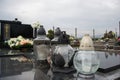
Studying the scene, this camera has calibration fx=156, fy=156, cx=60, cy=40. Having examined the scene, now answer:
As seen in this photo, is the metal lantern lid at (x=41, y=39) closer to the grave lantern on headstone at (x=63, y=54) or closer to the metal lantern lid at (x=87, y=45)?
the grave lantern on headstone at (x=63, y=54)

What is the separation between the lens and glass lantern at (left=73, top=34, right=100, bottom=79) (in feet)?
4.90

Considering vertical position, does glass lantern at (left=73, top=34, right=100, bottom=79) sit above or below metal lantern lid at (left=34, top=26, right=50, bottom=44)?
below

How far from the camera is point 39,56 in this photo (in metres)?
2.17

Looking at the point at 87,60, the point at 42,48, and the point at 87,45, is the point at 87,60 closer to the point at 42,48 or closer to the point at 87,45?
the point at 87,45

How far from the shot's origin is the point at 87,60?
1504 mm

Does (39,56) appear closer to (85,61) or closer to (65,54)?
(65,54)

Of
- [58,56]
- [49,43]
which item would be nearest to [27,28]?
[49,43]

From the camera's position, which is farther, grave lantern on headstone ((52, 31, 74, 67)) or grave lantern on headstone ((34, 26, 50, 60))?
grave lantern on headstone ((34, 26, 50, 60))

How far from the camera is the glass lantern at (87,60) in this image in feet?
4.90

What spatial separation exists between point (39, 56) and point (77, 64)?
76 cm

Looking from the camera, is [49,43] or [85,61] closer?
[85,61]

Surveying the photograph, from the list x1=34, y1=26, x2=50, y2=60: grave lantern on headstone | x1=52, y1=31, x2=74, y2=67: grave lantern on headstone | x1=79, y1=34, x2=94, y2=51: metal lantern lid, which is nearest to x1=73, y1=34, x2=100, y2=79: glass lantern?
x1=79, y1=34, x2=94, y2=51: metal lantern lid

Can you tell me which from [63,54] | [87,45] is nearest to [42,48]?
[63,54]

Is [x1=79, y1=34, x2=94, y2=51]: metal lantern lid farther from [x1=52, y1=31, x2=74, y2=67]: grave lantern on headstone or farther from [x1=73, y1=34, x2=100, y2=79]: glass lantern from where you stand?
[x1=52, y1=31, x2=74, y2=67]: grave lantern on headstone
